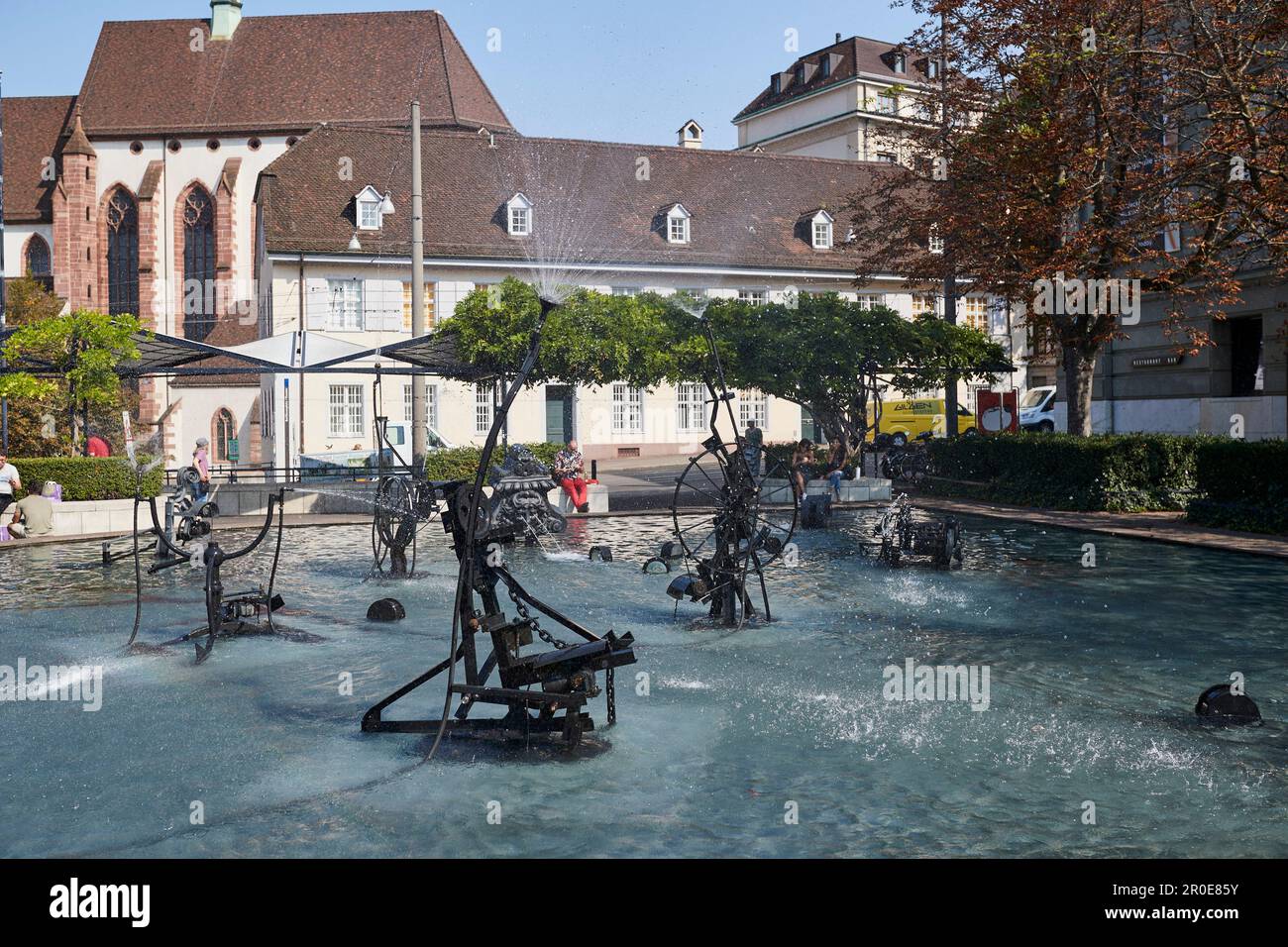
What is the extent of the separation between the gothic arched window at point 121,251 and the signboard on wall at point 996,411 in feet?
148

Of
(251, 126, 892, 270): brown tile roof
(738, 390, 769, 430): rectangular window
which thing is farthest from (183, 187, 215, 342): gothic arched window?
(738, 390, 769, 430): rectangular window

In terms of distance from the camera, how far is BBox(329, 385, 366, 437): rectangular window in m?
46.1

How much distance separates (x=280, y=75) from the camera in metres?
62.7

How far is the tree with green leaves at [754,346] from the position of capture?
29406 millimetres

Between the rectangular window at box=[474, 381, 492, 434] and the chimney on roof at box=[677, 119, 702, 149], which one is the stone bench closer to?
the rectangular window at box=[474, 381, 492, 434]

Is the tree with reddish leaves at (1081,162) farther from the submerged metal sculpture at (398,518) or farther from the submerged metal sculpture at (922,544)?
the submerged metal sculpture at (398,518)

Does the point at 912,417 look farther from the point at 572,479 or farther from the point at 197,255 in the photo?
the point at 197,255

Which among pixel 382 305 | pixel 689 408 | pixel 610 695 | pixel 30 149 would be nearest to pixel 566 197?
pixel 382 305

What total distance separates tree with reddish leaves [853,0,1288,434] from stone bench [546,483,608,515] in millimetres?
9186

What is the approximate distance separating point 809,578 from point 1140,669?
5986mm

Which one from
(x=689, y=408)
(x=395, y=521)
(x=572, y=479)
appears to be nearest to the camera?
(x=395, y=521)

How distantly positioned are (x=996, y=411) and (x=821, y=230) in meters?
18.7
